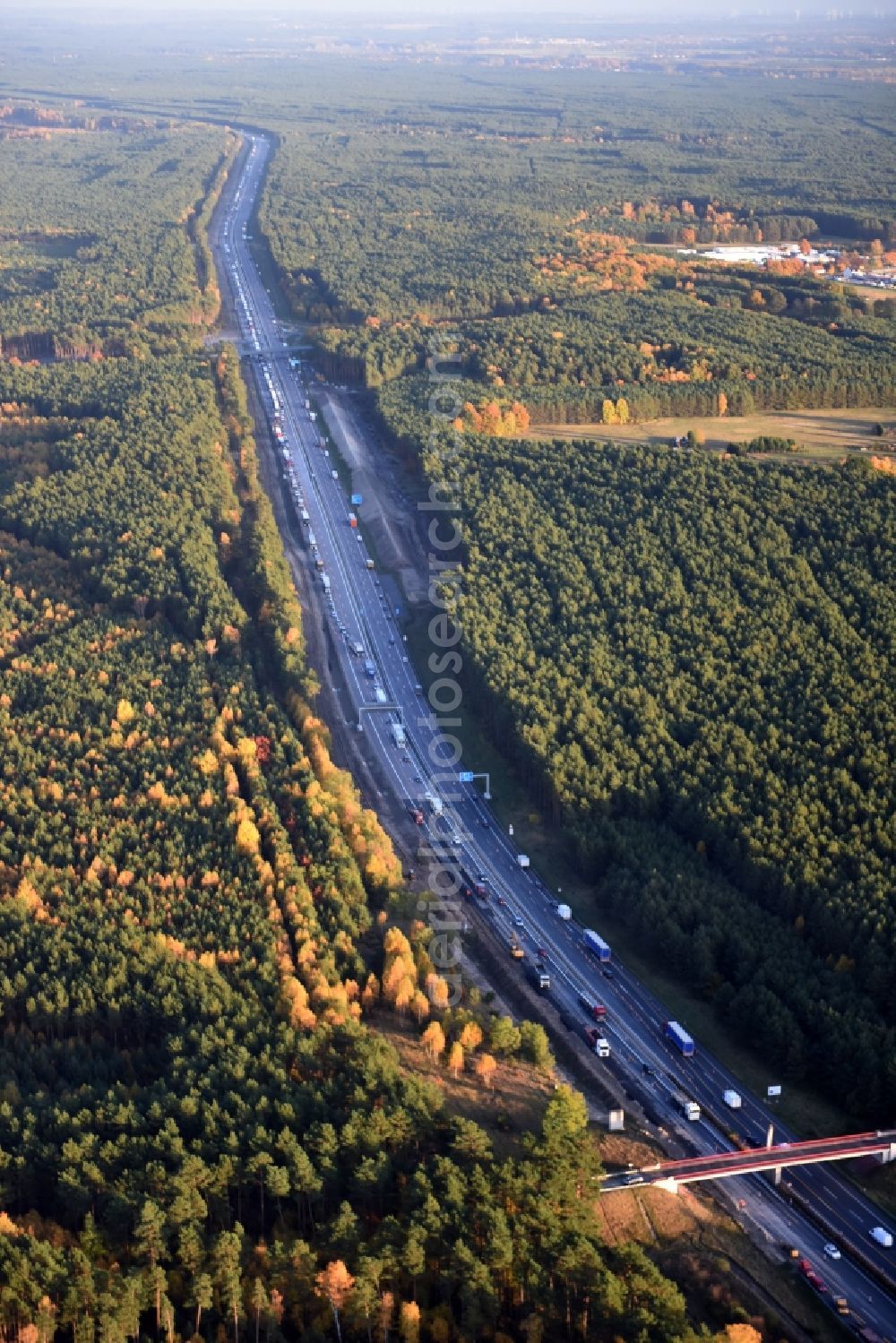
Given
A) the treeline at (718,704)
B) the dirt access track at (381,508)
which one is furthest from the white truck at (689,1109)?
the dirt access track at (381,508)

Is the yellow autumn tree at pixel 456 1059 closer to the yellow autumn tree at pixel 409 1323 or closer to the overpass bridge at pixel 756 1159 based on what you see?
the overpass bridge at pixel 756 1159

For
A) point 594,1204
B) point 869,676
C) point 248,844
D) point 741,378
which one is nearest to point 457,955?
point 248,844

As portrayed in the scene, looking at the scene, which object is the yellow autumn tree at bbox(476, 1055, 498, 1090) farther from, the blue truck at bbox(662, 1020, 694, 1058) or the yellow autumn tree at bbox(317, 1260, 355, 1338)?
the yellow autumn tree at bbox(317, 1260, 355, 1338)

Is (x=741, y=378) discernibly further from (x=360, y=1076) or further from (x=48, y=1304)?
(x=48, y=1304)

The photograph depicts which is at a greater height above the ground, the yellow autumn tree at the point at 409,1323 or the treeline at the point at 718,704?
the treeline at the point at 718,704

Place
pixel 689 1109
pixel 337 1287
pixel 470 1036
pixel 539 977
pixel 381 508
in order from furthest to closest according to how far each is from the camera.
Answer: pixel 381 508 < pixel 539 977 < pixel 470 1036 < pixel 689 1109 < pixel 337 1287

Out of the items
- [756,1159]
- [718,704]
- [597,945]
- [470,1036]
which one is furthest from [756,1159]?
[718,704]

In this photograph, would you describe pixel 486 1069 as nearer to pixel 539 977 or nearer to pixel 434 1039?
pixel 434 1039
